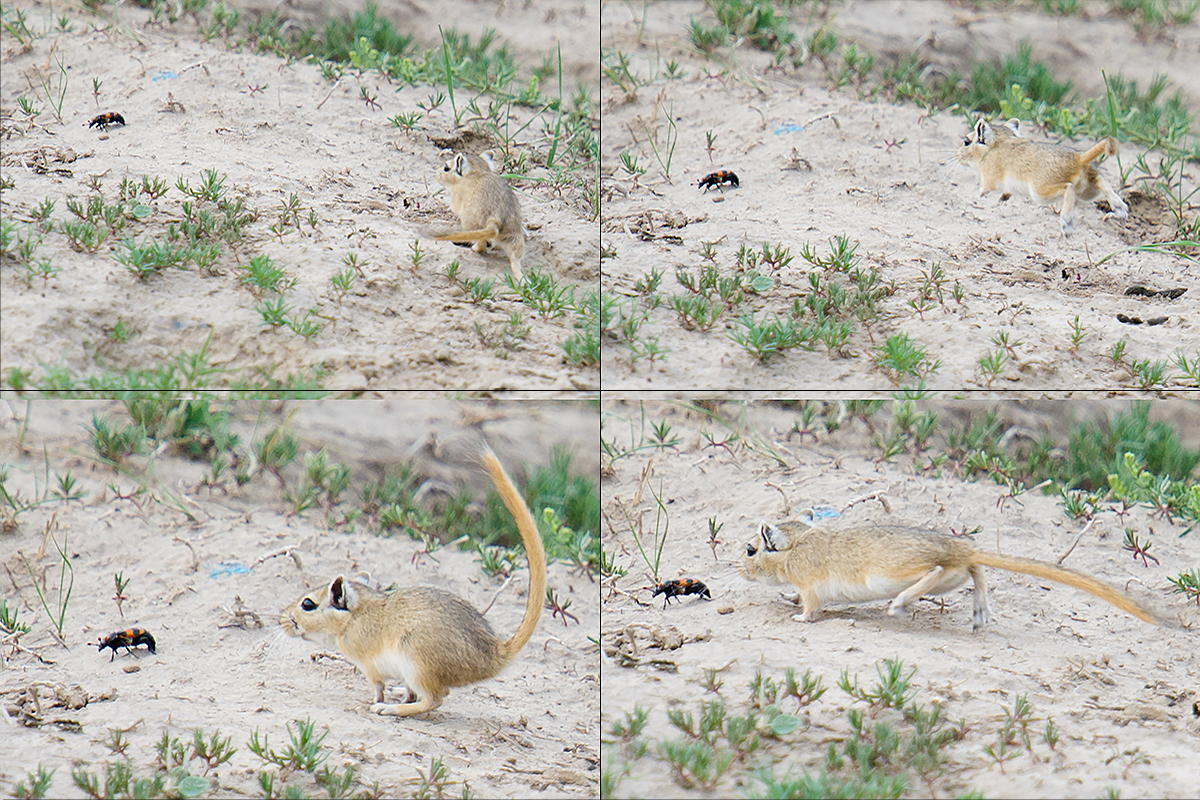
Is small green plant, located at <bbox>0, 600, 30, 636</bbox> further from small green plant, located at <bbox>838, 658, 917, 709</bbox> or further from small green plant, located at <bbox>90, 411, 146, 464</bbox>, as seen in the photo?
small green plant, located at <bbox>838, 658, 917, 709</bbox>

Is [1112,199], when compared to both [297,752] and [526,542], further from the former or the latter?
[297,752]

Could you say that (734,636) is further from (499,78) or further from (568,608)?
(499,78)

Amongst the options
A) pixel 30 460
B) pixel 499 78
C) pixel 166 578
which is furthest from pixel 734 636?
pixel 499 78

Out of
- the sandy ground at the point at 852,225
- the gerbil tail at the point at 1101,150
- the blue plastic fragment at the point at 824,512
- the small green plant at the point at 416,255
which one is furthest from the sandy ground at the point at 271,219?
the gerbil tail at the point at 1101,150

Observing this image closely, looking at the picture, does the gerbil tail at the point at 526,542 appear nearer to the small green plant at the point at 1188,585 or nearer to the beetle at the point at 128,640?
the beetle at the point at 128,640

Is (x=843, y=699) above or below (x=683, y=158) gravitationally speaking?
below

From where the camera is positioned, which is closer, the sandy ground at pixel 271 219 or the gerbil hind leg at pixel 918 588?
the gerbil hind leg at pixel 918 588
